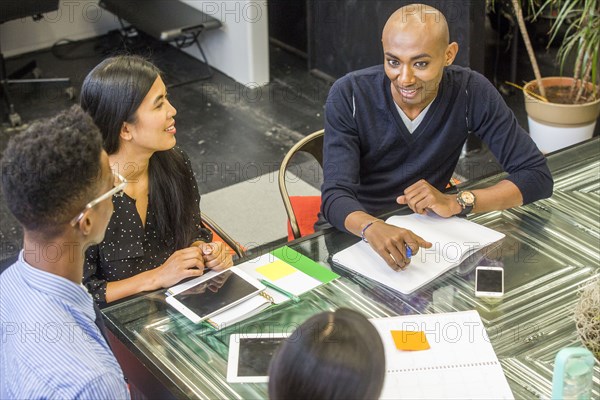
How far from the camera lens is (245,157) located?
178 inches

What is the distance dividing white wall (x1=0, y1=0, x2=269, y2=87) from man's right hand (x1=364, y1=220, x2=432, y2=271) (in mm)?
3091

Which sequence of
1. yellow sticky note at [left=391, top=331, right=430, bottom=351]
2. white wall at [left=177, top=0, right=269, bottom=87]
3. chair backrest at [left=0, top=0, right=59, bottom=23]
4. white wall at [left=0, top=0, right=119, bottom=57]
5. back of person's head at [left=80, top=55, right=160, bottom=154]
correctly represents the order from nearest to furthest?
yellow sticky note at [left=391, top=331, right=430, bottom=351] < back of person's head at [left=80, top=55, right=160, bottom=154] < chair backrest at [left=0, top=0, right=59, bottom=23] < white wall at [left=177, top=0, right=269, bottom=87] < white wall at [left=0, top=0, right=119, bottom=57]

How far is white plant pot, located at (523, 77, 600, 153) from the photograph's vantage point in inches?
164

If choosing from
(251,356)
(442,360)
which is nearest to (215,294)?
(251,356)

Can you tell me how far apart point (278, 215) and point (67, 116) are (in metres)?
2.36

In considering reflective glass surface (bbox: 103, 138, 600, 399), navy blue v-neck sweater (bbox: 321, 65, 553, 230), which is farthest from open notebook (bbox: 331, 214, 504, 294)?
navy blue v-neck sweater (bbox: 321, 65, 553, 230)

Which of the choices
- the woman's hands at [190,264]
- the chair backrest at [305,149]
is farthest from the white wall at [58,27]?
the woman's hands at [190,264]

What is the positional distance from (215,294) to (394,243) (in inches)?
18.8

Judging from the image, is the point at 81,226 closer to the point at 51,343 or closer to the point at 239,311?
the point at 51,343

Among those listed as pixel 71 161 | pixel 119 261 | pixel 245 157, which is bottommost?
pixel 245 157

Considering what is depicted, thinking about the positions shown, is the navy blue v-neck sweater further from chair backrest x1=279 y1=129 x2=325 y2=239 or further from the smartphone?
the smartphone

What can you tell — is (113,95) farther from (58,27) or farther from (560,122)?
(58,27)

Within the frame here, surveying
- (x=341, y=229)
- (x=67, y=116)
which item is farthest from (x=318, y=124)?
(x=67, y=116)

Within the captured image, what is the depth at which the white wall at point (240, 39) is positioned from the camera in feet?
16.7
